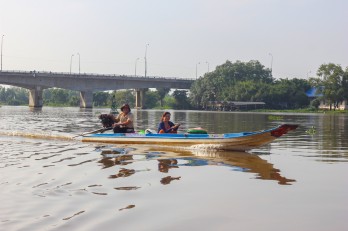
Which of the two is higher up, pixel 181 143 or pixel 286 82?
pixel 286 82

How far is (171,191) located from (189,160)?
190 inches

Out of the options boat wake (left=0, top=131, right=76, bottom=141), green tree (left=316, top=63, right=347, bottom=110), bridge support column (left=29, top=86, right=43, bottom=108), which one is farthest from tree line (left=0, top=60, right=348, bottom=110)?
boat wake (left=0, top=131, right=76, bottom=141)

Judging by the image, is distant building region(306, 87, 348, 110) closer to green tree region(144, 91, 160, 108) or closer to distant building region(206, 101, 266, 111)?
distant building region(206, 101, 266, 111)

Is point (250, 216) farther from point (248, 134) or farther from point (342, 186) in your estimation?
point (248, 134)

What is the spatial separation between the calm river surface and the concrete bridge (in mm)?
79155

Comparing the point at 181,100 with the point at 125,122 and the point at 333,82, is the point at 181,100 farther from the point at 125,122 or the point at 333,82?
the point at 125,122

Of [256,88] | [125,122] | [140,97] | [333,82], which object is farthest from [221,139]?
[140,97]

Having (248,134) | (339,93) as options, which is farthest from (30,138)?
(339,93)

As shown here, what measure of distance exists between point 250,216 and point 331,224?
125 cm

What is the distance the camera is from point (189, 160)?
1408 cm

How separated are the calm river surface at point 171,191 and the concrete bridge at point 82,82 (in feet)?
260

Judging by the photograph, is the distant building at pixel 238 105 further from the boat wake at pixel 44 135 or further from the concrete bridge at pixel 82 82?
the boat wake at pixel 44 135

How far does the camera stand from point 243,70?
125 m

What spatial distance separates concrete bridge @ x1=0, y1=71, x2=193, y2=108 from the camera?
90875 millimetres
